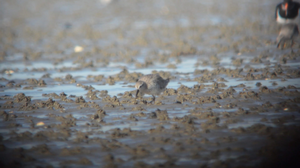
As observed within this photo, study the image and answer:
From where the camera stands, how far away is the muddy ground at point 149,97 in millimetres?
5930

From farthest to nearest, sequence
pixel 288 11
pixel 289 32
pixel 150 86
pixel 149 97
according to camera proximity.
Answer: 1. pixel 288 11
2. pixel 289 32
3. pixel 149 97
4. pixel 150 86

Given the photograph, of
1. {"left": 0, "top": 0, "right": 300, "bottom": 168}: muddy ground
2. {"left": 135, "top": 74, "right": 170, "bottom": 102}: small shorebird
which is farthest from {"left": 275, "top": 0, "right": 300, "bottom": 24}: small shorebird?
{"left": 135, "top": 74, "right": 170, "bottom": 102}: small shorebird

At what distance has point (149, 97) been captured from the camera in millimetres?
9547

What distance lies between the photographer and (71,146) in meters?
6.33

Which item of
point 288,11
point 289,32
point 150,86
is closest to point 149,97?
point 150,86

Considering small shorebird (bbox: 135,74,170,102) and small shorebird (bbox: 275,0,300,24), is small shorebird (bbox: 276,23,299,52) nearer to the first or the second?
small shorebird (bbox: 275,0,300,24)

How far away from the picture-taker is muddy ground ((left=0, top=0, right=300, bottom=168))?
593 cm

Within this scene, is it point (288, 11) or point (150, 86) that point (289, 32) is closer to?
point (288, 11)

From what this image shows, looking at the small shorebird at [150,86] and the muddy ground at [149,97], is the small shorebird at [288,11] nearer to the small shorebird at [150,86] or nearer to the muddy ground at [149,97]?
the muddy ground at [149,97]

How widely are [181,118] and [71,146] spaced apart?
2.39 meters

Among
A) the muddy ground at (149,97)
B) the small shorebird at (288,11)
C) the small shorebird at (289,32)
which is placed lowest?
the muddy ground at (149,97)

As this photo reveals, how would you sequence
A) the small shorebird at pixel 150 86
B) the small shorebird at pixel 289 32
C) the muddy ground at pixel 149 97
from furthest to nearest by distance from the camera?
the small shorebird at pixel 289 32 < the small shorebird at pixel 150 86 < the muddy ground at pixel 149 97

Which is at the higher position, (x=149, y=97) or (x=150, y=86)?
(x=150, y=86)

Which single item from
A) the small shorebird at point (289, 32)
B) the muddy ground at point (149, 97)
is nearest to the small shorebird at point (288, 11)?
the small shorebird at point (289, 32)
